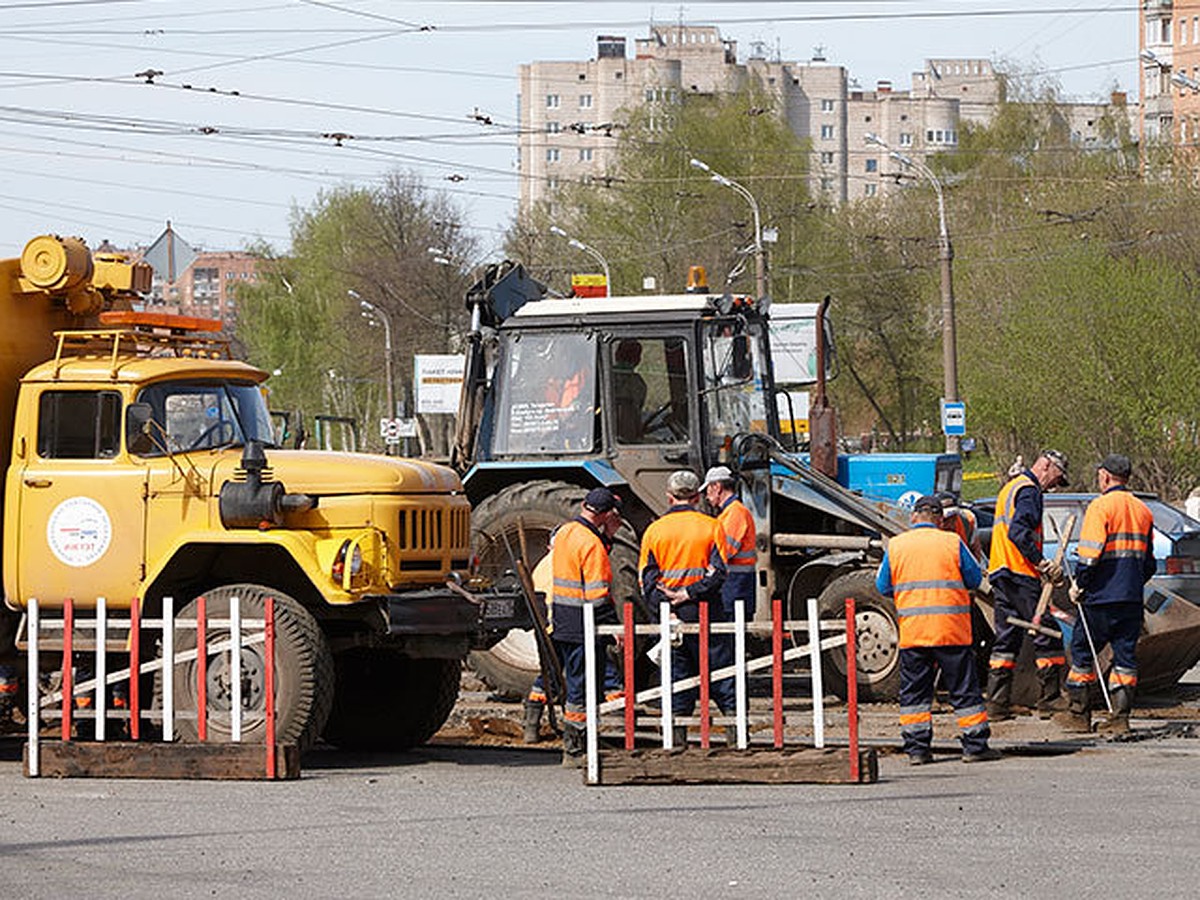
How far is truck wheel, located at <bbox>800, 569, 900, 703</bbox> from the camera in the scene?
1678 centimetres

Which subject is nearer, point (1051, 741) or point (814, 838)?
point (814, 838)

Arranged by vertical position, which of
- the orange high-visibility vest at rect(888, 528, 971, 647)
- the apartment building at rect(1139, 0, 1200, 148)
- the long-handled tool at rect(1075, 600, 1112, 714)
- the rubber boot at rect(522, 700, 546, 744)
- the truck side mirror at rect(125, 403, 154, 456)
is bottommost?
the rubber boot at rect(522, 700, 546, 744)

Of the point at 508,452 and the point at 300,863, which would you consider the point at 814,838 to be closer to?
the point at 300,863

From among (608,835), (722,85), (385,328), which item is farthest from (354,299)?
(608,835)

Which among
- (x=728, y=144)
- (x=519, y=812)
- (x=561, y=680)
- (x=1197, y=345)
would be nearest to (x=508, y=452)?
(x=561, y=680)

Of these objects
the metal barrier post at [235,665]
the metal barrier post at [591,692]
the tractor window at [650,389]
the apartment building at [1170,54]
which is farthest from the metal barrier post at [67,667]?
the apartment building at [1170,54]

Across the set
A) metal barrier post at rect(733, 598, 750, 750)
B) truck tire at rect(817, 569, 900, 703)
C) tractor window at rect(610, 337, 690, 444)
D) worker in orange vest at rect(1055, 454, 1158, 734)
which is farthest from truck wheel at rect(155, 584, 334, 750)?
Result: worker in orange vest at rect(1055, 454, 1158, 734)

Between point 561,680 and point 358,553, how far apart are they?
1819 mm

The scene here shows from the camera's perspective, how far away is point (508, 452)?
1745 centimetres

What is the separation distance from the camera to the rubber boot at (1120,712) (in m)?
14.6

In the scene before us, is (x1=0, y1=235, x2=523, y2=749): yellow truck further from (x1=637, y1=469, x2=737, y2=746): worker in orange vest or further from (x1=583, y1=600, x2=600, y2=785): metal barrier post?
(x1=583, y1=600, x2=600, y2=785): metal barrier post

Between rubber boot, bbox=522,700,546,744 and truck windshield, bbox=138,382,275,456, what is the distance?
247cm

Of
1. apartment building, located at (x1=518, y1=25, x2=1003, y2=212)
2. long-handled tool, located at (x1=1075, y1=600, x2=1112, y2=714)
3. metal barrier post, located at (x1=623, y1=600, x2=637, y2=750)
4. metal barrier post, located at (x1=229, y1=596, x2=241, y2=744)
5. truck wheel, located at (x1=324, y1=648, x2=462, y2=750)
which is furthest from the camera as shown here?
apartment building, located at (x1=518, y1=25, x2=1003, y2=212)

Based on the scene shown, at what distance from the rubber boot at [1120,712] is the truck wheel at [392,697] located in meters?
4.34
